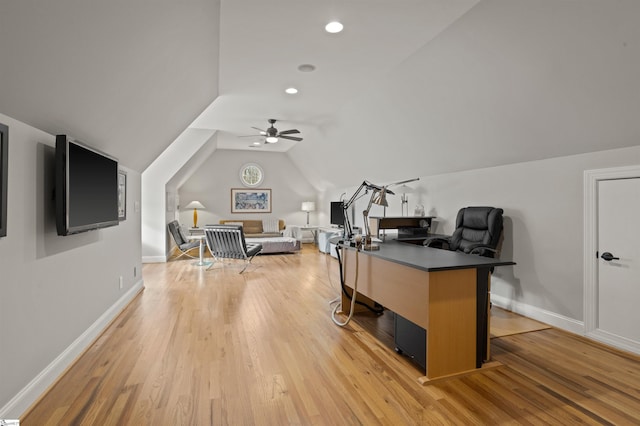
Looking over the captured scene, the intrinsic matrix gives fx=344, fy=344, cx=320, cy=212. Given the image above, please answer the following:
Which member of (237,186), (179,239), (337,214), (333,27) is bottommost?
(179,239)

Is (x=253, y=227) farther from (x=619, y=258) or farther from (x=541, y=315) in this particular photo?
(x=619, y=258)

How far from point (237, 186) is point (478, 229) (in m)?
7.77

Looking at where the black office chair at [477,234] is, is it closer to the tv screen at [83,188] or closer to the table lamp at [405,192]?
the table lamp at [405,192]

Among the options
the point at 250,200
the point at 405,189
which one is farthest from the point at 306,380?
the point at 250,200

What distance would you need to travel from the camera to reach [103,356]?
9.41ft

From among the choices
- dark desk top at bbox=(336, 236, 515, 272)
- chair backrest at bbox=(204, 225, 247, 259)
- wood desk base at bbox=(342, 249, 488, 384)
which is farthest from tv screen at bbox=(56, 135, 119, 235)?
chair backrest at bbox=(204, 225, 247, 259)

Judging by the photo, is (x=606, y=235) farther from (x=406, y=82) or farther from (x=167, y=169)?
(x=167, y=169)

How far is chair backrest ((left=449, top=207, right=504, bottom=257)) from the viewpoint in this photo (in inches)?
155

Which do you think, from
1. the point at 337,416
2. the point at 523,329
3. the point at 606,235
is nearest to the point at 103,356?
the point at 337,416

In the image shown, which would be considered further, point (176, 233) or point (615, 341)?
point (176, 233)

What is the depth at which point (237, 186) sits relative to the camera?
1050cm

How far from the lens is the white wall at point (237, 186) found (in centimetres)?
1014

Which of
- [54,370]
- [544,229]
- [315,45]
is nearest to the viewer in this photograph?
[54,370]

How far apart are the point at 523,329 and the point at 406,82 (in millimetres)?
2988
